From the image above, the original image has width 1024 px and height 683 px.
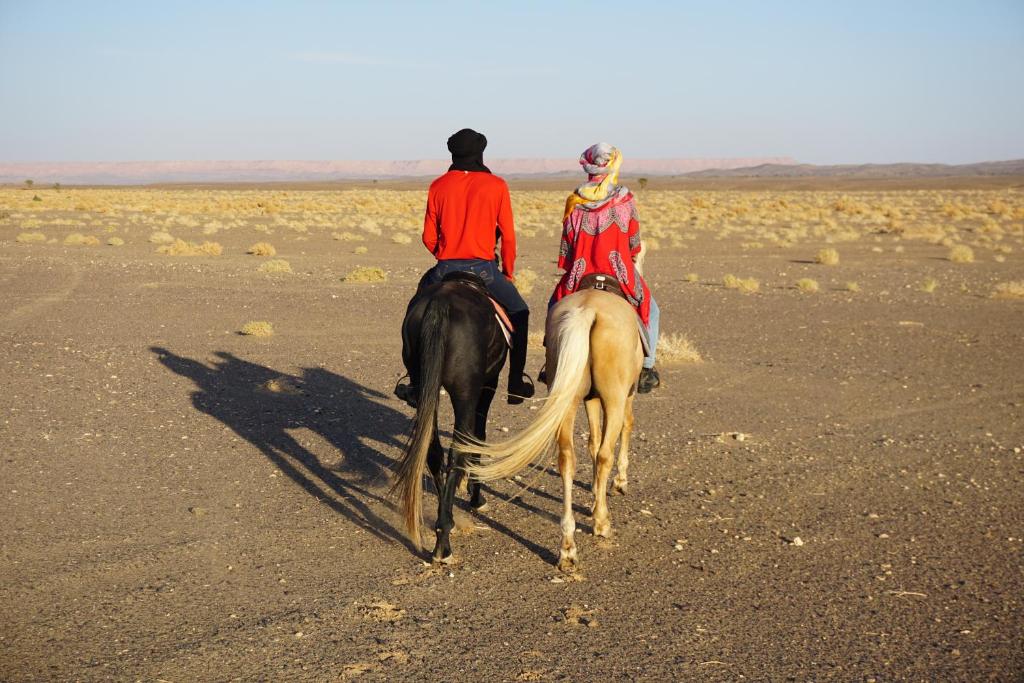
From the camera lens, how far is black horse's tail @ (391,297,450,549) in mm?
5477

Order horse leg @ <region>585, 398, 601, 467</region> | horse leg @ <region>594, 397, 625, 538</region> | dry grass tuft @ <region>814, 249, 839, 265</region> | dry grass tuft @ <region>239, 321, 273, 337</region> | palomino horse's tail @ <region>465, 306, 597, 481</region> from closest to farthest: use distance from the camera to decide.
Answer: palomino horse's tail @ <region>465, 306, 597, 481</region> → horse leg @ <region>594, 397, 625, 538</region> → horse leg @ <region>585, 398, 601, 467</region> → dry grass tuft @ <region>239, 321, 273, 337</region> → dry grass tuft @ <region>814, 249, 839, 265</region>

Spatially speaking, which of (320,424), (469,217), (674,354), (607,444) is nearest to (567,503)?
(607,444)

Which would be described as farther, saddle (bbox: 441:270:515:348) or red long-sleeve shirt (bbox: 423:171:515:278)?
red long-sleeve shirt (bbox: 423:171:515:278)

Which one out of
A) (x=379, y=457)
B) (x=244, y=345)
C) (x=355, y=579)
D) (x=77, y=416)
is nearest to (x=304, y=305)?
(x=244, y=345)

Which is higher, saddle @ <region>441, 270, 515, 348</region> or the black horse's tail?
saddle @ <region>441, 270, 515, 348</region>

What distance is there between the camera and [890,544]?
600cm

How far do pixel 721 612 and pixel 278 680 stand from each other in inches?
90.5

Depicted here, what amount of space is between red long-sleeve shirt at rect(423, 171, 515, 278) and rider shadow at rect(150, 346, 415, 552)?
6.35ft

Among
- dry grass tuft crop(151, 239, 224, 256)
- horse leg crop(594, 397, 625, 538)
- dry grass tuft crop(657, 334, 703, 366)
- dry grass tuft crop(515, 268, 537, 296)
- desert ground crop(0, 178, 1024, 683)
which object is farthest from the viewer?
dry grass tuft crop(151, 239, 224, 256)

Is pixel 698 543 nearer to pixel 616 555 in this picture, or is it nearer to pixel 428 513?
pixel 616 555

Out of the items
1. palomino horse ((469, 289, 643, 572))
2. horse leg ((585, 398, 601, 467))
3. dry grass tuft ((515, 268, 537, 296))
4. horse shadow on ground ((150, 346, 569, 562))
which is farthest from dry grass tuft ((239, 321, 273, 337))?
palomino horse ((469, 289, 643, 572))

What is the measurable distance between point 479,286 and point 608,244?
920 mm

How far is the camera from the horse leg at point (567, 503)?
5.54 meters

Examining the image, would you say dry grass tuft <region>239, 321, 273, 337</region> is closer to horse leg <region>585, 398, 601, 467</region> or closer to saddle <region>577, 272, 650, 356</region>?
horse leg <region>585, 398, 601, 467</region>
